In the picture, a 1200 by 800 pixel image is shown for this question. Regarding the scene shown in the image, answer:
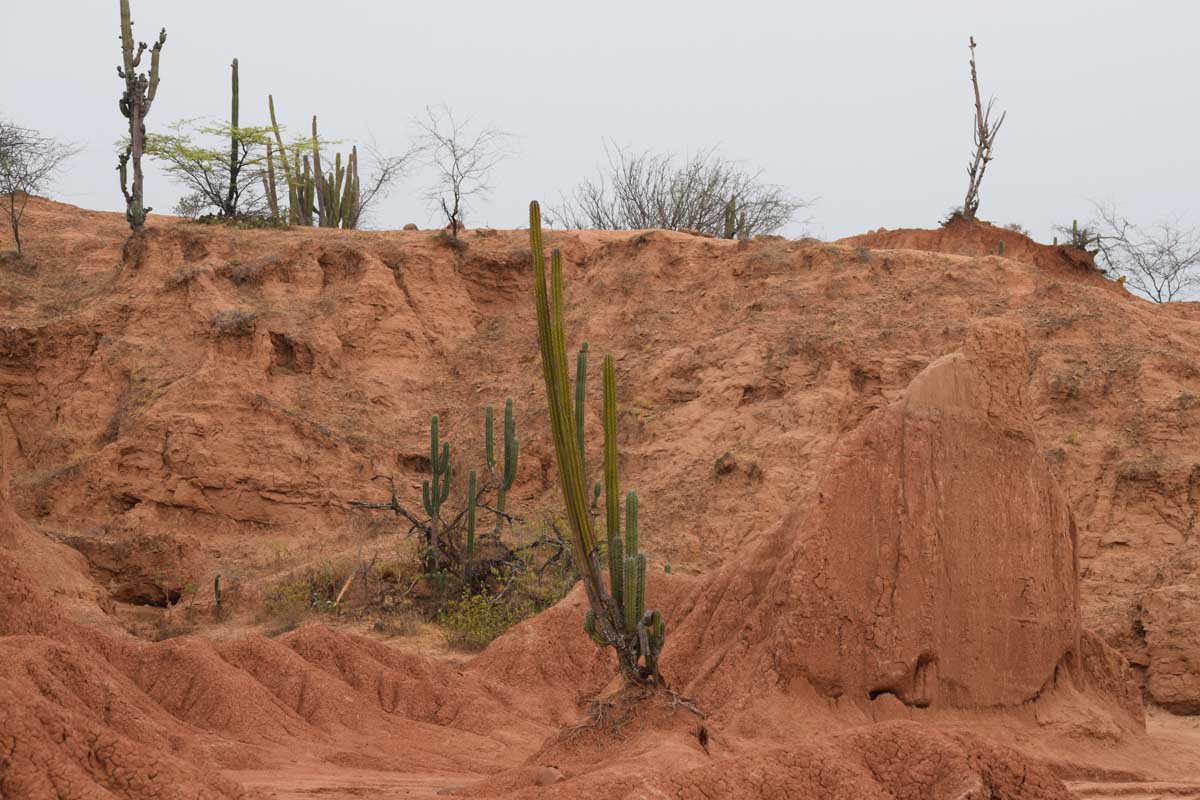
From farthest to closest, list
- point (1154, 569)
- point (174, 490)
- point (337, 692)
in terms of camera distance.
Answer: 1. point (174, 490)
2. point (1154, 569)
3. point (337, 692)

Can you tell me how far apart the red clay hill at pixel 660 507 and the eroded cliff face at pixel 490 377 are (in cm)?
6

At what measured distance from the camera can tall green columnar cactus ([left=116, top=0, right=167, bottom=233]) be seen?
71.4 ft

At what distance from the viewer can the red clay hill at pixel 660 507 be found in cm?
758

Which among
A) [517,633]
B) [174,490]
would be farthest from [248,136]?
[517,633]

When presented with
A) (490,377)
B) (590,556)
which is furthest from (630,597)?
(490,377)

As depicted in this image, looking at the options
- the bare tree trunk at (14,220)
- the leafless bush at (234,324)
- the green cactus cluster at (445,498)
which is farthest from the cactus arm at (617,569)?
the bare tree trunk at (14,220)

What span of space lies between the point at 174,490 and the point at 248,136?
914 cm

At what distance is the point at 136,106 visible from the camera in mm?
21938

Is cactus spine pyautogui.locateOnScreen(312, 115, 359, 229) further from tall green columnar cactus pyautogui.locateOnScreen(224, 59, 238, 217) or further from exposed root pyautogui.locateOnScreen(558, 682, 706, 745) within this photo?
exposed root pyautogui.locateOnScreen(558, 682, 706, 745)

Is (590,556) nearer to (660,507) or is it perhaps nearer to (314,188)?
(660,507)

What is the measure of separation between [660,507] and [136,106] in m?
11.2

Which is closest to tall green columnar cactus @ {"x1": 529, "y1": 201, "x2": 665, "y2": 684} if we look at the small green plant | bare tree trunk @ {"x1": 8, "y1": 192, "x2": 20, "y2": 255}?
the small green plant

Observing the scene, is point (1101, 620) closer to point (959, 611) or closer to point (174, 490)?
point (959, 611)

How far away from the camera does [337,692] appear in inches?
395
